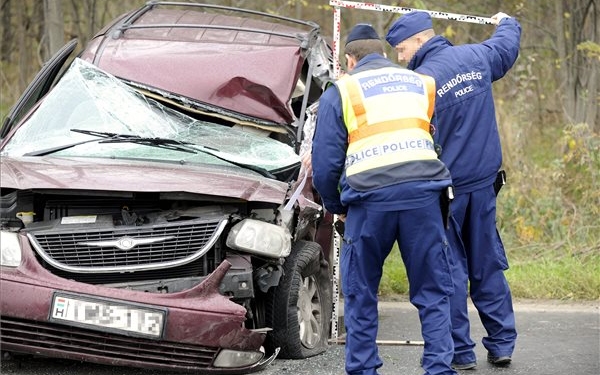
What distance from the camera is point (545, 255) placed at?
9.05 metres

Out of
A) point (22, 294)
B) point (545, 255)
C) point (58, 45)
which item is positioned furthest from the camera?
point (58, 45)

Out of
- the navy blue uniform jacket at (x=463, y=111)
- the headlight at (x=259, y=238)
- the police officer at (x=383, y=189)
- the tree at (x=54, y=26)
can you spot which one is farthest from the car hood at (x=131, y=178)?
the tree at (x=54, y=26)

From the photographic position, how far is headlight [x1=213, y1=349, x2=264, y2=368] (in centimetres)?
522

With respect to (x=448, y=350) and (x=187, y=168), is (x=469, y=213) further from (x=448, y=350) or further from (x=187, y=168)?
(x=187, y=168)

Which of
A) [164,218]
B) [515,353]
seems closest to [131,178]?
[164,218]

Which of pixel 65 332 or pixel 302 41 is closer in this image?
pixel 65 332

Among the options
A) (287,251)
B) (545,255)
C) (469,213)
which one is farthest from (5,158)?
(545,255)

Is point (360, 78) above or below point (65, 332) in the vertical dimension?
above

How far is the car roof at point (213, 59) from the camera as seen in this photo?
672 centimetres

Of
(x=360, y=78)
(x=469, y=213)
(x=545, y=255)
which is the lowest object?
(x=545, y=255)

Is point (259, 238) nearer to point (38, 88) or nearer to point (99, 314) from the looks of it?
point (99, 314)

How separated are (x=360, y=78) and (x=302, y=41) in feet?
7.38

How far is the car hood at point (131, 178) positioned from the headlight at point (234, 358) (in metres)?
0.73

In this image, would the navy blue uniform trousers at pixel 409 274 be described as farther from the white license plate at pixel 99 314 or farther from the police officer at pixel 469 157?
the white license plate at pixel 99 314
